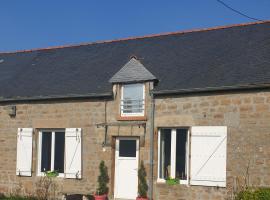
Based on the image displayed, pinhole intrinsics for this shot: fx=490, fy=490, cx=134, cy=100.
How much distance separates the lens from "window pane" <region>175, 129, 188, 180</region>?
13.5 metres

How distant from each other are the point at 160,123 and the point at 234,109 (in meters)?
2.25

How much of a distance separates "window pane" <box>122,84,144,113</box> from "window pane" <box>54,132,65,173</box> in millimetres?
2548

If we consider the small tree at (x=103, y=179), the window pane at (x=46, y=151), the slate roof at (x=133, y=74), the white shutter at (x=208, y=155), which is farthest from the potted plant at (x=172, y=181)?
the window pane at (x=46, y=151)

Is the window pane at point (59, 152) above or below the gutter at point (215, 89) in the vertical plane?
below

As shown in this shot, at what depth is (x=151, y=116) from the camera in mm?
14008

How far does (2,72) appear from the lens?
765 inches

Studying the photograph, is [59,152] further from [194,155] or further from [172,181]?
[194,155]

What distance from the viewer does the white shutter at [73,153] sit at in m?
15.1

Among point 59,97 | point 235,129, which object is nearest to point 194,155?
point 235,129

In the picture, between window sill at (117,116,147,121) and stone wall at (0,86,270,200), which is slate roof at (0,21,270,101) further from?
window sill at (117,116,147,121)

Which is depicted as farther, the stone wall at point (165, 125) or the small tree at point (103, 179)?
the small tree at point (103, 179)

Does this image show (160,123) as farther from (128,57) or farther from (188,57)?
(128,57)

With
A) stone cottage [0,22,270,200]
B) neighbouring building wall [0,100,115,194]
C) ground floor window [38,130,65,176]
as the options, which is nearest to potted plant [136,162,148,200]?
stone cottage [0,22,270,200]

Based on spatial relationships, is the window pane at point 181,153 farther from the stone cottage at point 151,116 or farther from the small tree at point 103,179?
the small tree at point 103,179
